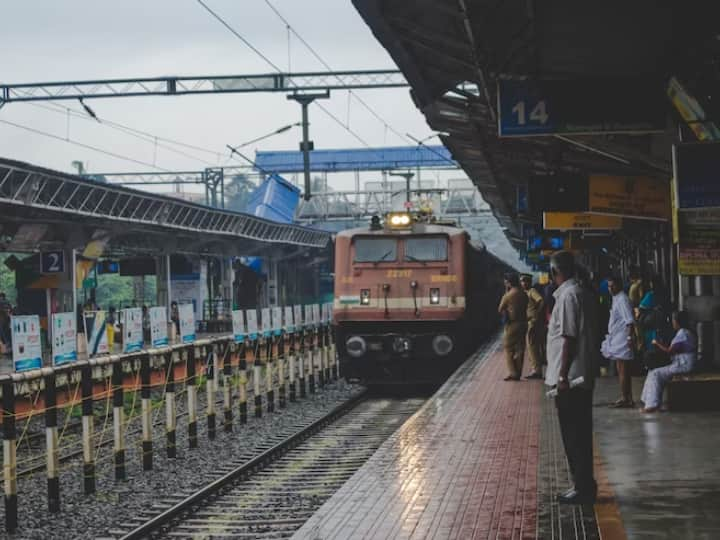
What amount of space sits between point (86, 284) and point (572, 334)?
2778 cm

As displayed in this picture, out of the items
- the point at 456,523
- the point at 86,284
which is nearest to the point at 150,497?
the point at 456,523

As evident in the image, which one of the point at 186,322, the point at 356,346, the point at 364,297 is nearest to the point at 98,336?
the point at 186,322

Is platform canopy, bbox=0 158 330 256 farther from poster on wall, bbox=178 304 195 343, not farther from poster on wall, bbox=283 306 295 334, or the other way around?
poster on wall, bbox=178 304 195 343

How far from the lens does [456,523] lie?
7.19 meters

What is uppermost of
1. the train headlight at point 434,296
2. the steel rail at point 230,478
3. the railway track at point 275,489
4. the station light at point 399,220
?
the station light at point 399,220

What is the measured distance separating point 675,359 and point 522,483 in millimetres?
4461

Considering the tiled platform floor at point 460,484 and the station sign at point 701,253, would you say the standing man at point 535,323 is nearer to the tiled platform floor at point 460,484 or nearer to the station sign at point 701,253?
Answer: the tiled platform floor at point 460,484

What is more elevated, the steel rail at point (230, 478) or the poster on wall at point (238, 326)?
the poster on wall at point (238, 326)

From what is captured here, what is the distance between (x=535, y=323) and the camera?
18375mm

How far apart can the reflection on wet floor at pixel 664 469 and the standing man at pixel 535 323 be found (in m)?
5.11

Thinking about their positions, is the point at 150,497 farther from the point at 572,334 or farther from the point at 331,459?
the point at 572,334

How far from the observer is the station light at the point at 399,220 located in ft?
68.6

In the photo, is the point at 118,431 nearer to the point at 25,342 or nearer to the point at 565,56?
the point at 25,342

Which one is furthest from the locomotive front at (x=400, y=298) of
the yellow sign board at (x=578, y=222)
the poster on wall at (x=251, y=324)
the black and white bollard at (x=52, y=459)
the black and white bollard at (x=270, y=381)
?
the black and white bollard at (x=52, y=459)
